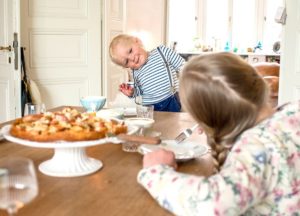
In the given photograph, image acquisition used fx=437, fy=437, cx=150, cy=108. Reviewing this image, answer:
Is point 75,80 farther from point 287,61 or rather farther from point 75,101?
point 287,61

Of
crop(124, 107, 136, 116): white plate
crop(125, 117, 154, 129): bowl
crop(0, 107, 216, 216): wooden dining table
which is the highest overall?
crop(125, 117, 154, 129): bowl

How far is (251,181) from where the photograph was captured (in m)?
0.91

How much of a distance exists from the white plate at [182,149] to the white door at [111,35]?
2582mm

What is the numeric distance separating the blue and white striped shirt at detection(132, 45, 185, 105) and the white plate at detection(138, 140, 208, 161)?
42.3 inches

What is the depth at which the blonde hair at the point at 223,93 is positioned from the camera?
3.22 ft

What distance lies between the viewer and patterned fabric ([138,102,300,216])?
90cm

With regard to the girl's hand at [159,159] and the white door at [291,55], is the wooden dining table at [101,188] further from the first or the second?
the white door at [291,55]

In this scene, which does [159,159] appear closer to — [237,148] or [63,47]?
[237,148]

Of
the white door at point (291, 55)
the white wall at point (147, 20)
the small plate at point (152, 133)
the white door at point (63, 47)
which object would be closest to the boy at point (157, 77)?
the small plate at point (152, 133)

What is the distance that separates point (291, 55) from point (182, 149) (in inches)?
91.7

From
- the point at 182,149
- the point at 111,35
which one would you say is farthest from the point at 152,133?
the point at 111,35

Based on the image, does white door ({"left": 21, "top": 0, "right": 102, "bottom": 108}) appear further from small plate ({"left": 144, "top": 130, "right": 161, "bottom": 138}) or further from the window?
the window

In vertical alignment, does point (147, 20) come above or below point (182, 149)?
above

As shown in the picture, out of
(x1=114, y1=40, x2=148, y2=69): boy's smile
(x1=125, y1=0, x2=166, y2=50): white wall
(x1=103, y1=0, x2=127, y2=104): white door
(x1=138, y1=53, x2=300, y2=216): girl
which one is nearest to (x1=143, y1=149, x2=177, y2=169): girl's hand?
(x1=138, y1=53, x2=300, y2=216): girl
